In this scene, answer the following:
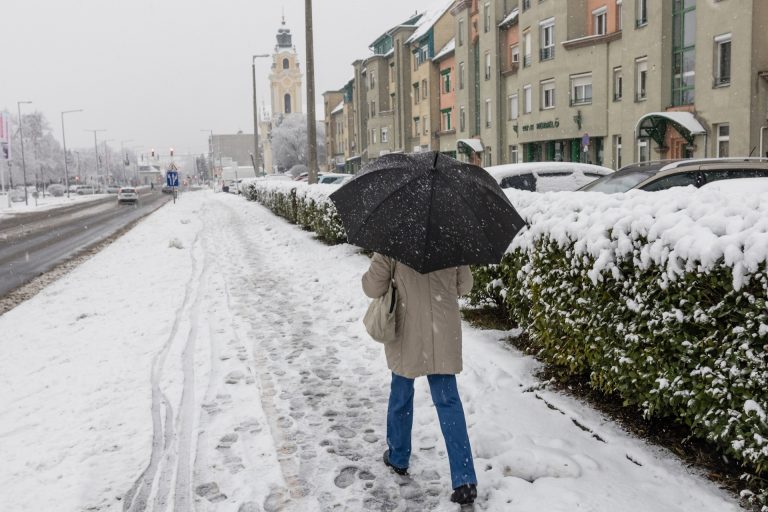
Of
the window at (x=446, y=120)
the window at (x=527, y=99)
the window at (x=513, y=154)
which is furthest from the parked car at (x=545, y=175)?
the window at (x=446, y=120)

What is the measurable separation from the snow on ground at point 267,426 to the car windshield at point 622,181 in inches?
153

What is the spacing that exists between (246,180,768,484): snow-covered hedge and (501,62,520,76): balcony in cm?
3527

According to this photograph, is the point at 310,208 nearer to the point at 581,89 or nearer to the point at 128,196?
the point at 581,89

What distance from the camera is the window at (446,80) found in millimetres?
51128

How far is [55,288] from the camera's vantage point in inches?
462

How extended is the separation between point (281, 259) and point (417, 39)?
150 ft

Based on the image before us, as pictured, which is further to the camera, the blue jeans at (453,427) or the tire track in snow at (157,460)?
the tire track in snow at (157,460)

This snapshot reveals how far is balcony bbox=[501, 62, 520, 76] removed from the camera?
3934cm

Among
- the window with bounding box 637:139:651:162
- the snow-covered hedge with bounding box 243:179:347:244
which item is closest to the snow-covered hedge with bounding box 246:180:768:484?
the snow-covered hedge with bounding box 243:179:347:244

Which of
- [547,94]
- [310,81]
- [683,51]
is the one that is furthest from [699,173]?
[547,94]

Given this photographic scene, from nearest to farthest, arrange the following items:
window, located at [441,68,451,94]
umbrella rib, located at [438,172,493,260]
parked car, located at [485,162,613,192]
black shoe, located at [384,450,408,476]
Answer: umbrella rib, located at [438,172,493,260]
black shoe, located at [384,450,408,476]
parked car, located at [485,162,613,192]
window, located at [441,68,451,94]

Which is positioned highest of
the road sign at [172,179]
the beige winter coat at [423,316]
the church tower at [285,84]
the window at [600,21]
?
the church tower at [285,84]

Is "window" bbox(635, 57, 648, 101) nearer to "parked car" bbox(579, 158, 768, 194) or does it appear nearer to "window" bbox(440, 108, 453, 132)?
"parked car" bbox(579, 158, 768, 194)

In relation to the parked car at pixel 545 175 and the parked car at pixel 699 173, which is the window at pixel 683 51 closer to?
Answer: the parked car at pixel 545 175
